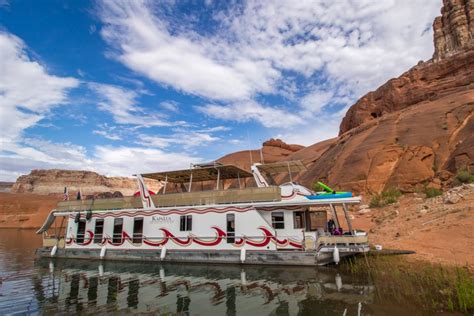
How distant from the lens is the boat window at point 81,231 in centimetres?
2244

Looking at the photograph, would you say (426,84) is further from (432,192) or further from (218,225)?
(218,225)

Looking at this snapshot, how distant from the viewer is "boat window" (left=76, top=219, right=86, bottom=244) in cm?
2244

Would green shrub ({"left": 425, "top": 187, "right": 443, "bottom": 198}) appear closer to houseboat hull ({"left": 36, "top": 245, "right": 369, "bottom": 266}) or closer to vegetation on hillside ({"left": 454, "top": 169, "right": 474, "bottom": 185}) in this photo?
vegetation on hillside ({"left": 454, "top": 169, "right": 474, "bottom": 185})

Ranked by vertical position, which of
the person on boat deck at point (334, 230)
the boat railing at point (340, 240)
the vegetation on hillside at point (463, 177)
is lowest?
the boat railing at point (340, 240)

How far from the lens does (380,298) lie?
10.1 meters

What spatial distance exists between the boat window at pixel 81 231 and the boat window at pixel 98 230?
1.29 m

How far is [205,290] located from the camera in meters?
12.8

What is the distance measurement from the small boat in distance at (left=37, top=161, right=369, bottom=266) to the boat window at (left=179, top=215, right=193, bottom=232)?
0.06 meters

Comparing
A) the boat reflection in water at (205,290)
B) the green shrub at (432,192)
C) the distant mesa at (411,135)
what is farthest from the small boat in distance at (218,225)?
the green shrub at (432,192)

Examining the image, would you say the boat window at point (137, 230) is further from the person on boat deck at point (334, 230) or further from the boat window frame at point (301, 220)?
the person on boat deck at point (334, 230)

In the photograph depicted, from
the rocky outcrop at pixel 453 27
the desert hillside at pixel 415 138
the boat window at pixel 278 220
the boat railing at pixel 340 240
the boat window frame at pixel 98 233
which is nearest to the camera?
the boat railing at pixel 340 240

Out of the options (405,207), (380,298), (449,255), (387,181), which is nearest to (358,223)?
(405,207)

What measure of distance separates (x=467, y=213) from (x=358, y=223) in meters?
9.19

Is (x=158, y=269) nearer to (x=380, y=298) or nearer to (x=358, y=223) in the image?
(x=380, y=298)
